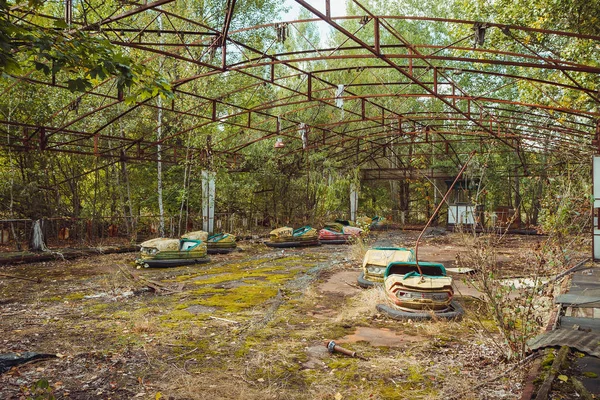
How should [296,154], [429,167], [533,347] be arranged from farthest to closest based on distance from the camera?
[429,167]
[296,154]
[533,347]

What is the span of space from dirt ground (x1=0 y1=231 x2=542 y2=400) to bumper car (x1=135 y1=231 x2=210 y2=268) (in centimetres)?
162

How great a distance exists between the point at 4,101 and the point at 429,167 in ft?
54.0

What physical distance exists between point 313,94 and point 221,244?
694 centimetres

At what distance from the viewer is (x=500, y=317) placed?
3.85 m

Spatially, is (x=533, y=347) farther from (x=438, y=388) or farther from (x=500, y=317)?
(x=438, y=388)

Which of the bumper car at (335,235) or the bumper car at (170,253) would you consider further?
the bumper car at (335,235)

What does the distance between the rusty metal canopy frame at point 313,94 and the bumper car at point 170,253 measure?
8.84 feet

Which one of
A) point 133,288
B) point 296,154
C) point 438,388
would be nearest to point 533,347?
point 438,388

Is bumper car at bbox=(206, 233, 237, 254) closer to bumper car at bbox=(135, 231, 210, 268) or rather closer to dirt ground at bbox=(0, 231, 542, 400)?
bumper car at bbox=(135, 231, 210, 268)

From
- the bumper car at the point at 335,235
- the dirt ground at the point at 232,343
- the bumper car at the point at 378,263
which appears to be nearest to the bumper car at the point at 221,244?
the bumper car at the point at 335,235

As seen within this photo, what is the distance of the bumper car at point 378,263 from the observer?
7.46 m

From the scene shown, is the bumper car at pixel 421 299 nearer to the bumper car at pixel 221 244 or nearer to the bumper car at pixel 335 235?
the bumper car at pixel 221 244

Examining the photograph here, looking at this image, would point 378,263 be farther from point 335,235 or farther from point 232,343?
point 335,235

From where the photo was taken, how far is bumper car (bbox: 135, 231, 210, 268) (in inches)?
388
